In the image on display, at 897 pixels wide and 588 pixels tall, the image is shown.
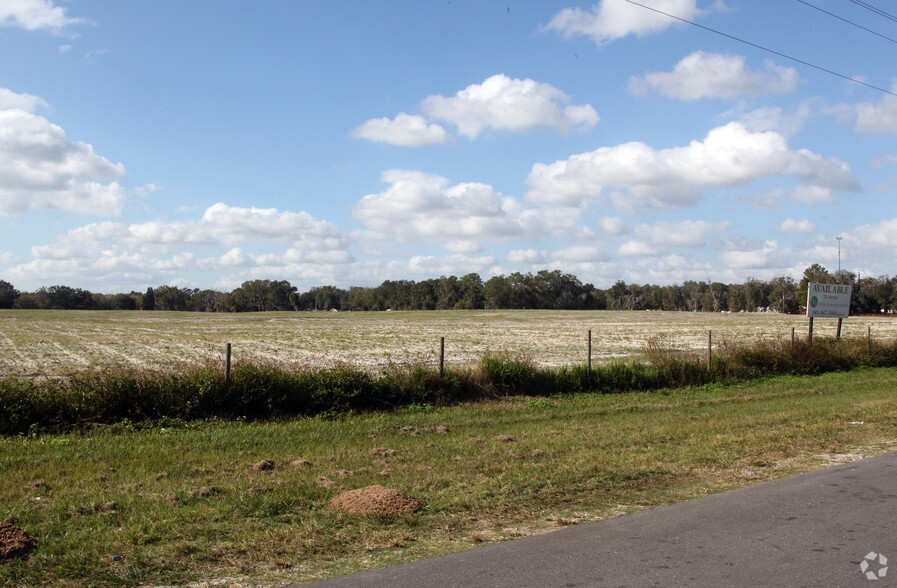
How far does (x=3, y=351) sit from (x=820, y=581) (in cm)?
3669

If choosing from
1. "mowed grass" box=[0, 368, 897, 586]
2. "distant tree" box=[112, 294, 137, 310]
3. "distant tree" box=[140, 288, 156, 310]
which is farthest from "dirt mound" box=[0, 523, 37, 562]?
"distant tree" box=[140, 288, 156, 310]

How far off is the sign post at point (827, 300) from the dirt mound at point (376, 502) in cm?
2438

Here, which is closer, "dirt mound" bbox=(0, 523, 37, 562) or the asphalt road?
the asphalt road

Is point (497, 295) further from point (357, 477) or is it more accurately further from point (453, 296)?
point (357, 477)

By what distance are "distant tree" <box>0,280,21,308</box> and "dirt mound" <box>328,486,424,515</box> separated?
17969 cm

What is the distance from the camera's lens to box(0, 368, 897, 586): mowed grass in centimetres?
558

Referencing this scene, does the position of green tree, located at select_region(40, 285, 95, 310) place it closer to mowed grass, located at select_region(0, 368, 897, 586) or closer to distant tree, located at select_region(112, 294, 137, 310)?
distant tree, located at select_region(112, 294, 137, 310)

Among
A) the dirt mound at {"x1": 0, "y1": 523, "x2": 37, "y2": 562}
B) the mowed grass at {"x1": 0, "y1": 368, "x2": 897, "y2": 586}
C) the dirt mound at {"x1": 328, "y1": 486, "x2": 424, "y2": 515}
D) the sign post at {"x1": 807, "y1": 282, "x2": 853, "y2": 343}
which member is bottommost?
the mowed grass at {"x1": 0, "y1": 368, "x2": 897, "y2": 586}

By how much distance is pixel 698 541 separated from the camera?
5723 millimetres

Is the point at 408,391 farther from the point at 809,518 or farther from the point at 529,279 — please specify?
the point at 529,279

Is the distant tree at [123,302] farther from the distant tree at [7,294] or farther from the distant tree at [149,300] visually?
the distant tree at [7,294]

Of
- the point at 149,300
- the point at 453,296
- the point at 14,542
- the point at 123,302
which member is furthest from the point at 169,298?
the point at 14,542

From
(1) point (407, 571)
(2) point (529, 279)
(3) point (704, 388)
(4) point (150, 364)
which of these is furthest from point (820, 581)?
(2) point (529, 279)

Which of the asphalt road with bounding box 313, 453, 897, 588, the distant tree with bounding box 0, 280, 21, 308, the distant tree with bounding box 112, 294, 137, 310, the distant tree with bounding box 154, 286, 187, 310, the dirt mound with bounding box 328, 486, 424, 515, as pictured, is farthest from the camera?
the distant tree with bounding box 154, 286, 187, 310
